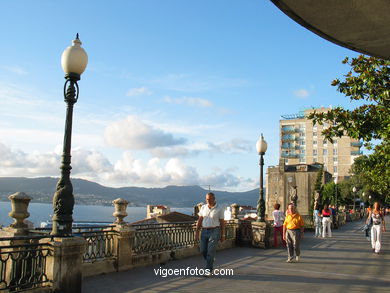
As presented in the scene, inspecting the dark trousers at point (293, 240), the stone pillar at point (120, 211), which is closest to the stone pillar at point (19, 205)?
the stone pillar at point (120, 211)

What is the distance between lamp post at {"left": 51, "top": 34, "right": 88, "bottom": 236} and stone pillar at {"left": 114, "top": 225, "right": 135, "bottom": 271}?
232cm

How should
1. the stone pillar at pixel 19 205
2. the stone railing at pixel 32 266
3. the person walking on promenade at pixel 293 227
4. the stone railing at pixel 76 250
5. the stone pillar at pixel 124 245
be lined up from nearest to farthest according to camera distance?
the stone railing at pixel 32 266
the stone railing at pixel 76 250
the stone pillar at pixel 19 205
the stone pillar at pixel 124 245
the person walking on promenade at pixel 293 227

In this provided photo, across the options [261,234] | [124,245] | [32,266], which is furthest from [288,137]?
[32,266]

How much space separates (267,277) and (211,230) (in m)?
1.68

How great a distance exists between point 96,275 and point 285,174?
73.3 meters

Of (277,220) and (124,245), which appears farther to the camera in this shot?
(277,220)

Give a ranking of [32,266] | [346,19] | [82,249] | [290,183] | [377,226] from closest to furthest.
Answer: [346,19]
[32,266]
[82,249]
[377,226]
[290,183]

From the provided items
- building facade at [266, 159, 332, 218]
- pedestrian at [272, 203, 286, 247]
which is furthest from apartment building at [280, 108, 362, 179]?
pedestrian at [272, 203, 286, 247]

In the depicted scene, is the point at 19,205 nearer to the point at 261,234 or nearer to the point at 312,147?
the point at 261,234

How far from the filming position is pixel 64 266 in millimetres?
6512

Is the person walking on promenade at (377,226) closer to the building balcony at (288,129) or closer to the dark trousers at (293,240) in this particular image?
the dark trousers at (293,240)

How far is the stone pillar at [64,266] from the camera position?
643 centimetres

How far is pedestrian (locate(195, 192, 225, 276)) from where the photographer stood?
8.38 m

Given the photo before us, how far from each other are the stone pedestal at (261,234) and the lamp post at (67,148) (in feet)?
30.4
